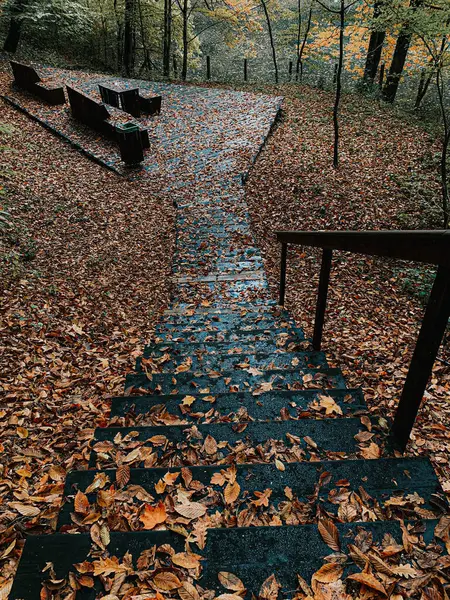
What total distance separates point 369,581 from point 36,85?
16.4 meters

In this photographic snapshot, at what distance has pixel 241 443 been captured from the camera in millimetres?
2543

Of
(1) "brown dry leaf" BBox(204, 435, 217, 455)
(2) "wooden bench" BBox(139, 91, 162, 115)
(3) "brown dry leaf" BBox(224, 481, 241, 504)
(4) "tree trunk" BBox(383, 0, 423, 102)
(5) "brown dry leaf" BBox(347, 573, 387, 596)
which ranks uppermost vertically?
(4) "tree trunk" BBox(383, 0, 423, 102)

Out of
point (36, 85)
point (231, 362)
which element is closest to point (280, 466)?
point (231, 362)

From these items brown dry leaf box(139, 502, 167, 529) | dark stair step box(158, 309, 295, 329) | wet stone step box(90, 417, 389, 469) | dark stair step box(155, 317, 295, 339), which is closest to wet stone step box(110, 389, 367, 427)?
wet stone step box(90, 417, 389, 469)

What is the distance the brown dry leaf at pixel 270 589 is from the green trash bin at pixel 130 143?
1053cm

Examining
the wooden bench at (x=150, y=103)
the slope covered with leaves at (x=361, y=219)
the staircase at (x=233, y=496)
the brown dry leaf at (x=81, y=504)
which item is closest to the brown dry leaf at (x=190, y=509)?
the staircase at (x=233, y=496)

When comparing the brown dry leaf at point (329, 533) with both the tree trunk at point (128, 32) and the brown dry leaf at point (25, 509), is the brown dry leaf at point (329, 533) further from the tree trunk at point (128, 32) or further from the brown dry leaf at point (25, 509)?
the tree trunk at point (128, 32)

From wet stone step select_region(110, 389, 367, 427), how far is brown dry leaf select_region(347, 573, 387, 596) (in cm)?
125

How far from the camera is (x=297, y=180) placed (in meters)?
9.93

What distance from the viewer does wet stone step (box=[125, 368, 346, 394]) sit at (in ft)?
10.9

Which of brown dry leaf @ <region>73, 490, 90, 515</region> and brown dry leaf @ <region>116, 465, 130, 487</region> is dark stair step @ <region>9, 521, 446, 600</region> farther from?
brown dry leaf @ <region>116, 465, 130, 487</region>

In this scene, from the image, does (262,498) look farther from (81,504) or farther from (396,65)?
(396,65)

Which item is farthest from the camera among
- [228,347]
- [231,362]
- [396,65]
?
[396,65]

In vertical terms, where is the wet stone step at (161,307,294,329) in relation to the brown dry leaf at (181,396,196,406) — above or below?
below
